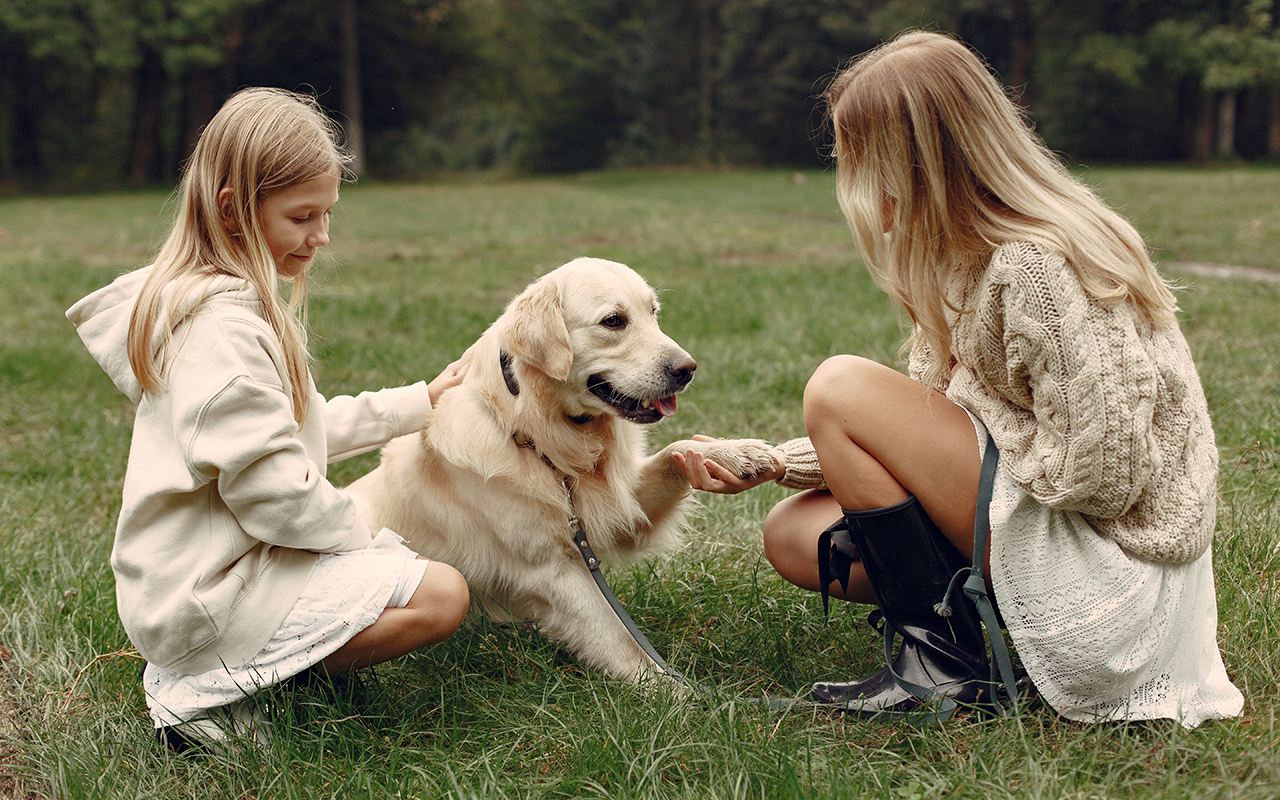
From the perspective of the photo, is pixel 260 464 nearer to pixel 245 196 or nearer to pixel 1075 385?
pixel 245 196

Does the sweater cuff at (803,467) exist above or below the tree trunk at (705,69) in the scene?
below

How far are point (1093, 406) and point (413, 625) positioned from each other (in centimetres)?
151

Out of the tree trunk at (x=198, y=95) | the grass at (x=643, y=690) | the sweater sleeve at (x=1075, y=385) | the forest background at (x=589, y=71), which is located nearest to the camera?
the sweater sleeve at (x=1075, y=385)

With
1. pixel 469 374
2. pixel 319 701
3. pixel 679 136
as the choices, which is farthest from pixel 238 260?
pixel 679 136

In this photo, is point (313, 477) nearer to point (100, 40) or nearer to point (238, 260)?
point (238, 260)

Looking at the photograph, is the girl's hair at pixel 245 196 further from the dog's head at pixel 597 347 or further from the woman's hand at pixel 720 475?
the woman's hand at pixel 720 475

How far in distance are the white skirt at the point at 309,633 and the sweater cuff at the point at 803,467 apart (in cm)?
103

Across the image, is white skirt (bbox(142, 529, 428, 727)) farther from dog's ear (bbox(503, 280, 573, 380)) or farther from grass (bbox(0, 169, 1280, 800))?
dog's ear (bbox(503, 280, 573, 380))

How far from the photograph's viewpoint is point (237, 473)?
1.93m

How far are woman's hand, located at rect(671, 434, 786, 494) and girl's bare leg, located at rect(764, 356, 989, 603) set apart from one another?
370 millimetres

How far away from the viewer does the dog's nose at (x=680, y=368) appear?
8.71 ft

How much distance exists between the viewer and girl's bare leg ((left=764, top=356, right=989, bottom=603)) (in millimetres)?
2082

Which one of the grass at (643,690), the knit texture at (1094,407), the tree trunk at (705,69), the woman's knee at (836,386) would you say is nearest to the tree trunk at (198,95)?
the tree trunk at (705,69)

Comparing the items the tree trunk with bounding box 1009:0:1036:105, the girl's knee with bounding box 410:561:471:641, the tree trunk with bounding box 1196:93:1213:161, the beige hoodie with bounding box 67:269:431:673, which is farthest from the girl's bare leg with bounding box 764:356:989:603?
the tree trunk with bounding box 1196:93:1213:161
